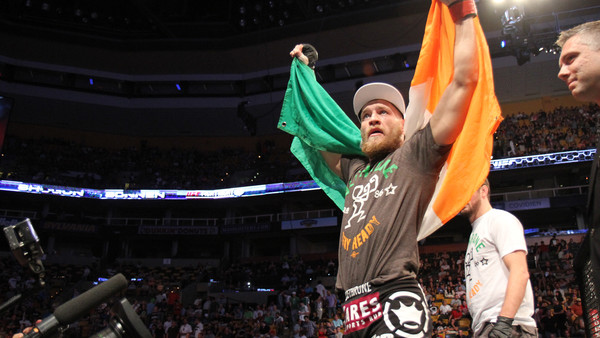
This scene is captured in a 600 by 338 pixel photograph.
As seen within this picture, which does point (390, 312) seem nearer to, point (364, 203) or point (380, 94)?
point (364, 203)

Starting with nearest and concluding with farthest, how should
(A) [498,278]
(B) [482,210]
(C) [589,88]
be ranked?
1. (C) [589,88]
2. (A) [498,278]
3. (B) [482,210]

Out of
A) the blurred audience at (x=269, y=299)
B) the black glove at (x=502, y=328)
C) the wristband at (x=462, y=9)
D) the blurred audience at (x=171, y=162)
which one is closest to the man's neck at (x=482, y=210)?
the black glove at (x=502, y=328)

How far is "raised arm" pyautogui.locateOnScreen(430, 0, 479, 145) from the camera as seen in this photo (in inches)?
81.8

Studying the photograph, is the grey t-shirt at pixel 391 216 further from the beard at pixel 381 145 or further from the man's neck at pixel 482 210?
the man's neck at pixel 482 210

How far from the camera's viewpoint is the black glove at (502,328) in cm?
241

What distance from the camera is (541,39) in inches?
516

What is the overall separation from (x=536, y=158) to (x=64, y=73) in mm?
26069

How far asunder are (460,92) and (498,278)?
1.36 metres

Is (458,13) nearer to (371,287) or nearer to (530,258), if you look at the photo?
(371,287)

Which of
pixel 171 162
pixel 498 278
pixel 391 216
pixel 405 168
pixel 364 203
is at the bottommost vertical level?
pixel 498 278

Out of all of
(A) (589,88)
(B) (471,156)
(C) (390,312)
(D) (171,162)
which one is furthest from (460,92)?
(D) (171,162)

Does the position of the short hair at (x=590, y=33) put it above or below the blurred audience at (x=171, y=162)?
below

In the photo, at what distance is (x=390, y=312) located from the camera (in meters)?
1.95

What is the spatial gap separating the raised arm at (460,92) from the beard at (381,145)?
41 cm
